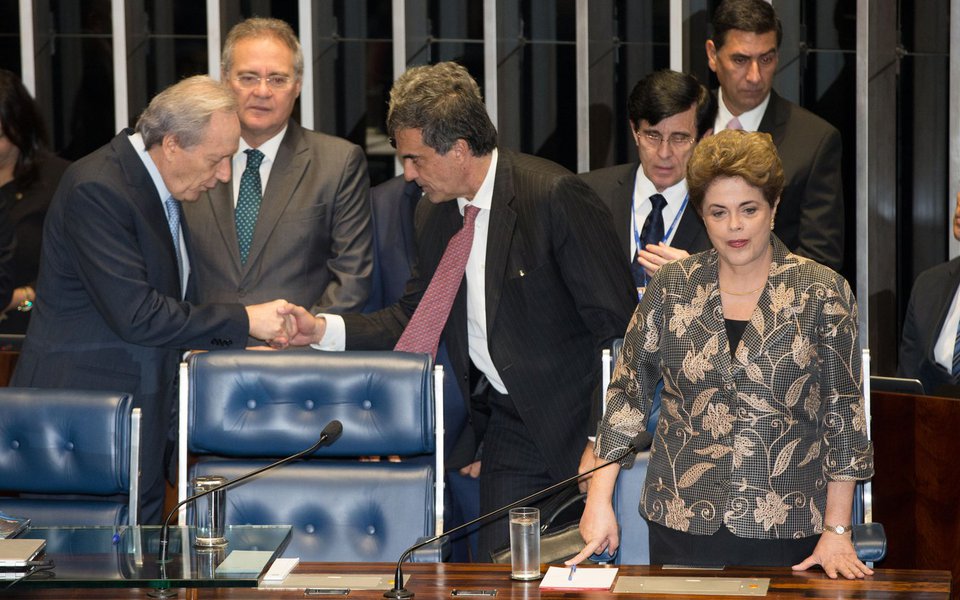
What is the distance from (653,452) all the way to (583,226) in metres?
0.76

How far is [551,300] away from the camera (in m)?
3.40

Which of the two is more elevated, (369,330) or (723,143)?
(723,143)

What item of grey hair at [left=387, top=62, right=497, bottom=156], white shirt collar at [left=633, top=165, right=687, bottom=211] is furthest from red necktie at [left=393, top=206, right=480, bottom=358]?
white shirt collar at [left=633, top=165, right=687, bottom=211]

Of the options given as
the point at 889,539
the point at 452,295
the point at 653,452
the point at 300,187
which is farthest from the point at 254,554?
the point at 889,539

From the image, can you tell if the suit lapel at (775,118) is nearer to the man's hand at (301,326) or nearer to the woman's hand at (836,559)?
the man's hand at (301,326)

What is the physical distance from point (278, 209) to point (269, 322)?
437 millimetres

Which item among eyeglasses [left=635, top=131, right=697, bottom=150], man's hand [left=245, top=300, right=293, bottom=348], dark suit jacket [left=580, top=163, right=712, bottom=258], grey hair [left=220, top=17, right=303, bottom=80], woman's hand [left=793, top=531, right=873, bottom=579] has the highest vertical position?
grey hair [left=220, top=17, right=303, bottom=80]

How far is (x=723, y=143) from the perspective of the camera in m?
2.73

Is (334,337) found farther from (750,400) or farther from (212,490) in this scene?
(750,400)

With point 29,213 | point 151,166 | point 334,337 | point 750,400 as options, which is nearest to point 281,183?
point 151,166

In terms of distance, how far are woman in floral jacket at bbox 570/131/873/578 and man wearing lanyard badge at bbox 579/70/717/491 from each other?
1.11 m

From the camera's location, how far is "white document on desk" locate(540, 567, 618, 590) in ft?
8.10

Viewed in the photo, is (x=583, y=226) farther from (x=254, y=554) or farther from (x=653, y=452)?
(x=254, y=554)

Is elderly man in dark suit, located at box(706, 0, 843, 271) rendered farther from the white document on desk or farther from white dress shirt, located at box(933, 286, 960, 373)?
the white document on desk
